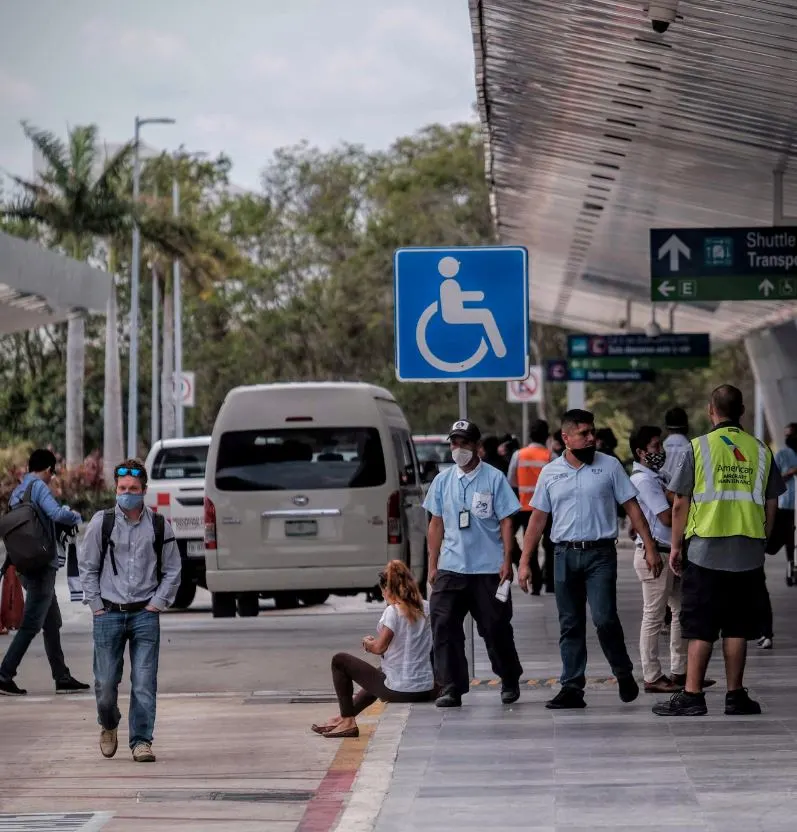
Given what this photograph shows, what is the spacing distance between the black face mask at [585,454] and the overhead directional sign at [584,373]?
22.7 m

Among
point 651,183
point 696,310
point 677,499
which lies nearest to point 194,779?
point 677,499

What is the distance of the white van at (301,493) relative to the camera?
60.8 feet

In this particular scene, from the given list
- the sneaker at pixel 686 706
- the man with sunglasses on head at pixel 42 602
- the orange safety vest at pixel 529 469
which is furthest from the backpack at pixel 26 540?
the orange safety vest at pixel 529 469

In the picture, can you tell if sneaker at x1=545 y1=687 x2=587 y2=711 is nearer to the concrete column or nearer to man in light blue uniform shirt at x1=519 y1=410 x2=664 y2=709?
man in light blue uniform shirt at x1=519 y1=410 x2=664 y2=709

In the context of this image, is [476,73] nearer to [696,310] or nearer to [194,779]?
[194,779]

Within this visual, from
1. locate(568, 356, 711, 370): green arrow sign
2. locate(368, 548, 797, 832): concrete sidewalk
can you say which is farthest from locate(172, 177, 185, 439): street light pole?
locate(368, 548, 797, 832): concrete sidewalk

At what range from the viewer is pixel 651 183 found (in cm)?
2045

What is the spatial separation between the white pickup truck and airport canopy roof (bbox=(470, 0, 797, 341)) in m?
4.57

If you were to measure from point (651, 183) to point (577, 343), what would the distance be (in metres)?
14.6

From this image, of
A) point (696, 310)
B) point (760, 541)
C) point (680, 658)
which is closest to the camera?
point (760, 541)

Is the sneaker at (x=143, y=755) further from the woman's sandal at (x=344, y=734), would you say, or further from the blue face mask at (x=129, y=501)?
the blue face mask at (x=129, y=501)

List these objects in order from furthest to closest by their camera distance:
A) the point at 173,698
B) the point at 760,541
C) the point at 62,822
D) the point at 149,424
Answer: the point at 149,424 < the point at 173,698 < the point at 760,541 < the point at 62,822

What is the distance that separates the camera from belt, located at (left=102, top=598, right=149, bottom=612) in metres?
10.9

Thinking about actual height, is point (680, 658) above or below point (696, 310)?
below
